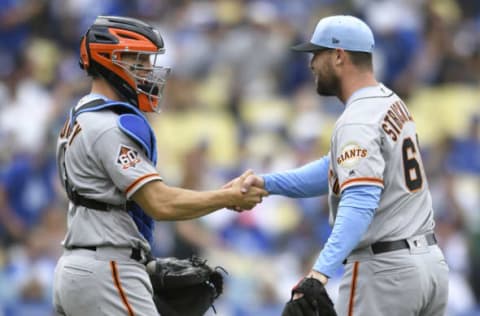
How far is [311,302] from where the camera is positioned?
219 inches

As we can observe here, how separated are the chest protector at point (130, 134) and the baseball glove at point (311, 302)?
2.96 feet

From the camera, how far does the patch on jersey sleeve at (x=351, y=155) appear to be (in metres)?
5.72

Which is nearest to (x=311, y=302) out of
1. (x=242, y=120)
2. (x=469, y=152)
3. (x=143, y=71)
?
(x=143, y=71)

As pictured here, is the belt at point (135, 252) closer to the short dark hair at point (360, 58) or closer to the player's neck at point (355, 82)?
the player's neck at point (355, 82)

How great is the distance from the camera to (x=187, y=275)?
243 inches

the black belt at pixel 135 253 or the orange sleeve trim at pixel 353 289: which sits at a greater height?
the black belt at pixel 135 253

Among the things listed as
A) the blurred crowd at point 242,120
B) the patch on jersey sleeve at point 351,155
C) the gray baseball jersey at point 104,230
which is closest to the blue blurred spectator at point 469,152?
the blurred crowd at point 242,120

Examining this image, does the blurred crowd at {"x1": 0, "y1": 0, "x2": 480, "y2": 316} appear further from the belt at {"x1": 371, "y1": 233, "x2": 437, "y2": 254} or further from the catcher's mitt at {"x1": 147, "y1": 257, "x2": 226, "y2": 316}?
the belt at {"x1": 371, "y1": 233, "x2": 437, "y2": 254}

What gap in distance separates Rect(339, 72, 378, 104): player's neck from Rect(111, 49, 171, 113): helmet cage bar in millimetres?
964

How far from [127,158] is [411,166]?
1444mm

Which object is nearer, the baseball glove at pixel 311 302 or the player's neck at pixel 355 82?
the baseball glove at pixel 311 302

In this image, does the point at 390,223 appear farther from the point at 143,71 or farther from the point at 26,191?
the point at 26,191

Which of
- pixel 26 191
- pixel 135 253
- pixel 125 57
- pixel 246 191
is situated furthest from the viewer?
pixel 26 191

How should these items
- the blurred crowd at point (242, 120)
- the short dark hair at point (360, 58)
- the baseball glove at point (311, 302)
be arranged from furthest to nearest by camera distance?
the blurred crowd at point (242, 120) → the short dark hair at point (360, 58) → the baseball glove at point (311, 302)
